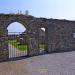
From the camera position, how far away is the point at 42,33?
21.0 m

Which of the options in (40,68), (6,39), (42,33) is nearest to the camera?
(40,68)

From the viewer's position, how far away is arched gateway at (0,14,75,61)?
15.7 meters

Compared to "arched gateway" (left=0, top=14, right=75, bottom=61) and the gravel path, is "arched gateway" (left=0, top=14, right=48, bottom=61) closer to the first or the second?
"arched gateway" (left=0, top=14, right=75, bottom=61)

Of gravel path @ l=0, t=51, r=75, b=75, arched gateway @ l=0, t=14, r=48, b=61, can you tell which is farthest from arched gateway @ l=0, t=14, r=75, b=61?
gravel path @ l=0, t=51, r=75, b=75

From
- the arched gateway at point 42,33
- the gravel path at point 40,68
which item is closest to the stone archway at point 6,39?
the arched gateway at point 42,33

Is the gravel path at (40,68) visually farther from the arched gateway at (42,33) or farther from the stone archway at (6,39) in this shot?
the arched gateway at (42,33)

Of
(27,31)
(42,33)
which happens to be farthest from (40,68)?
(42,33)

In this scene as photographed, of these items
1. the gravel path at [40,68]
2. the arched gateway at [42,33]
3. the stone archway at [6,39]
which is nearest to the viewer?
the gravel path at [40,68]

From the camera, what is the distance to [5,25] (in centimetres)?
1586

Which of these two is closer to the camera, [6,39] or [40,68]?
[40,68]

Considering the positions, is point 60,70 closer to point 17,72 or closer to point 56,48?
point 17,72

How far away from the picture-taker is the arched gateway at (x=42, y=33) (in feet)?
51.6

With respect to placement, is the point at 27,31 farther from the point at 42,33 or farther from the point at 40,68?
the point at 40,68

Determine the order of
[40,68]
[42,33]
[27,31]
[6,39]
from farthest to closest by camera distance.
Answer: [42,33] < [27,31] < [6,39] < [40,68]
